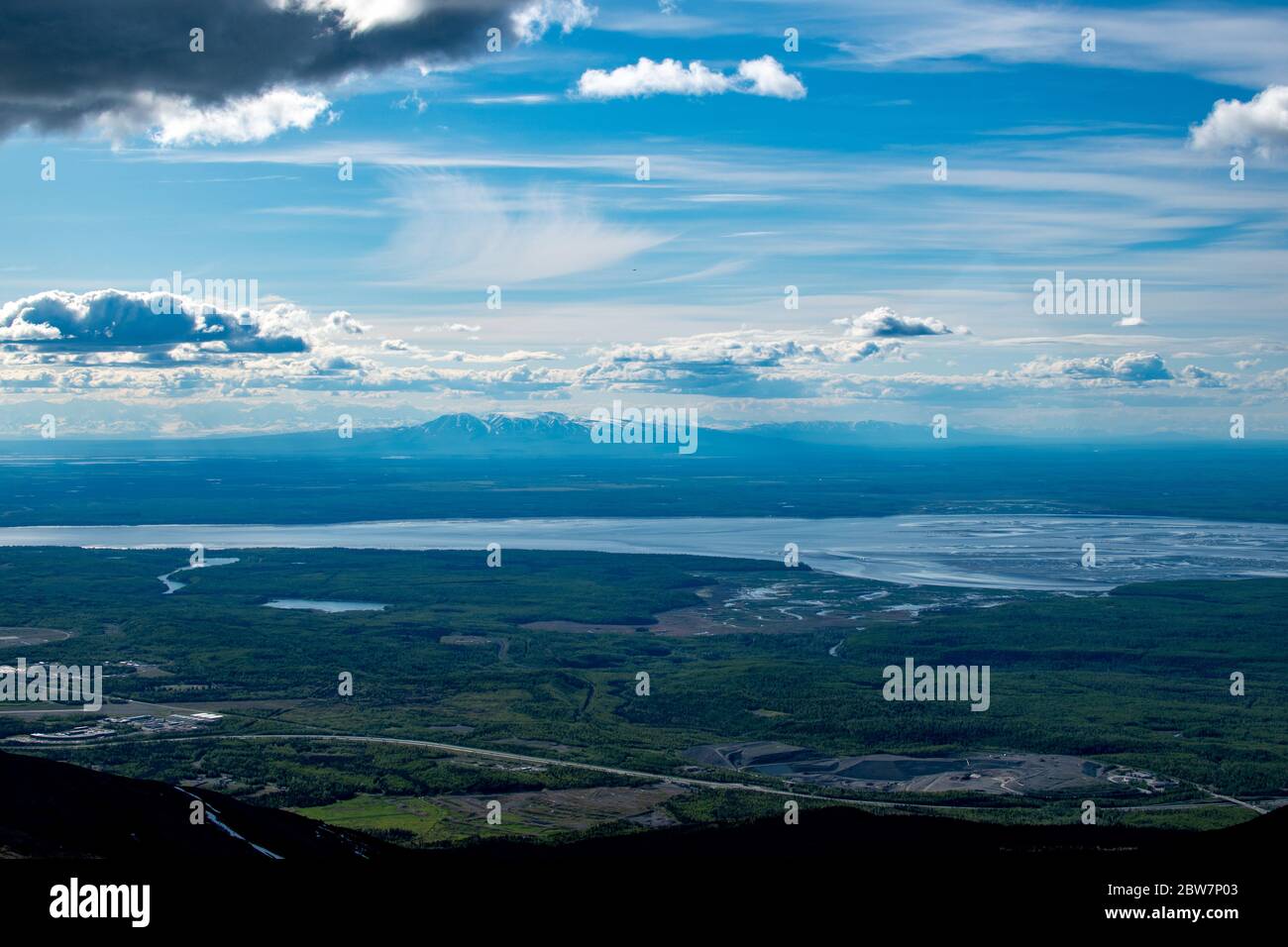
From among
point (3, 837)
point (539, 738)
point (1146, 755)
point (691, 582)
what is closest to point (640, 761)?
point (539, 738)

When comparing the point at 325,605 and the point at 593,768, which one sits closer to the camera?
the point at 593,768

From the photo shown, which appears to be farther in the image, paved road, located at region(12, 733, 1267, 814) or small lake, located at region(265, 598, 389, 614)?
small lake, located at region(265, 598, 389, 614)

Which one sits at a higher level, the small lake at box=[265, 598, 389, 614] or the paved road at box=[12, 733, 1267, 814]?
the small lake at box=[265, 598, 389, 614]

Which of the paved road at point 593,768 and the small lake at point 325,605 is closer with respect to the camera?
the paved road at point 593,768

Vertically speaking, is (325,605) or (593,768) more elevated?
(325,605)

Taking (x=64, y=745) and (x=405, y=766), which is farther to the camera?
(x=64, y=745)

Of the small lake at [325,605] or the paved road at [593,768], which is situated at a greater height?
the small lake at [325,605]
